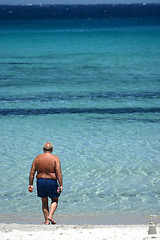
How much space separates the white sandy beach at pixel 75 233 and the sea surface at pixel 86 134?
60.3 inches

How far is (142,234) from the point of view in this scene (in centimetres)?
595

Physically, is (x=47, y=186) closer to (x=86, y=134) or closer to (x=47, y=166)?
(x=47, y=166)

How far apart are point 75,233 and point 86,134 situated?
710 centimetres

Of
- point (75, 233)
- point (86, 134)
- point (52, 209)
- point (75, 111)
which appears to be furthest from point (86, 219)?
point (75, 111)

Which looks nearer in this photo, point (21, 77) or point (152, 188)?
point (152, 188)

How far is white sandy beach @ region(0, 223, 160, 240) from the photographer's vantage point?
5.86 metres

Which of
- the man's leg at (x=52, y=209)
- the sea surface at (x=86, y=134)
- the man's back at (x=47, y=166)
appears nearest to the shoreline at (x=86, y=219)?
the sea surface at (x=86, y=134)

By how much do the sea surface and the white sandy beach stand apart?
1.53m

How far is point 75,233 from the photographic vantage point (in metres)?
6.06

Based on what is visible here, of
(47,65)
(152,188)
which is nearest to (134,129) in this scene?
(152,188)

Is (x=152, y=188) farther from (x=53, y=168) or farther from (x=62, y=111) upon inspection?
(x=62, y=111)

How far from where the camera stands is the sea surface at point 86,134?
859 cm

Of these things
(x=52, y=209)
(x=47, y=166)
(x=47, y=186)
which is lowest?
(x=52, y=209)

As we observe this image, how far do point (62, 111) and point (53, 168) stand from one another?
9.17 meters
